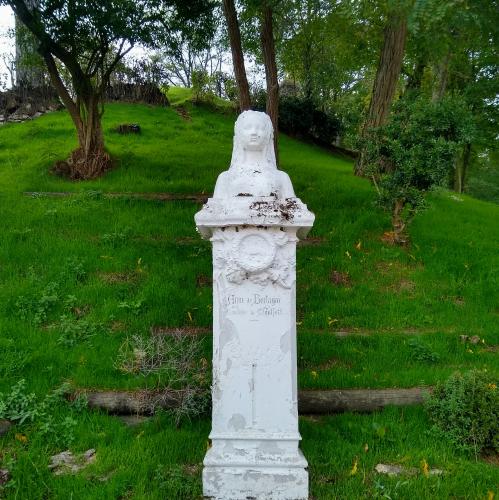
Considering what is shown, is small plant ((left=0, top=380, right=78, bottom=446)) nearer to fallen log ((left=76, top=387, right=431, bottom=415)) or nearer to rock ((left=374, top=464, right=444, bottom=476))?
fallen log ((left=76, top=387, right=431, bottom=415))

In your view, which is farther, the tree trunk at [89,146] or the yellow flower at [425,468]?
the tree trunk at [89,146]

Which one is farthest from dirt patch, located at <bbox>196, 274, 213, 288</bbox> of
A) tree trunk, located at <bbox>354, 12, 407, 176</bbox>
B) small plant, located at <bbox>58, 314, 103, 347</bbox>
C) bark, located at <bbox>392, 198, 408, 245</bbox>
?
tree trunk, located at <bbox>354, 12, 407, 176</bbox>

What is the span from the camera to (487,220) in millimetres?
10914

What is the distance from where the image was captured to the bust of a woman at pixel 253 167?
13.1 feet

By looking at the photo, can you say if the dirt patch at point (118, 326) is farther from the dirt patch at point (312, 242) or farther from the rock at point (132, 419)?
the dirt patch at point (312, 242)

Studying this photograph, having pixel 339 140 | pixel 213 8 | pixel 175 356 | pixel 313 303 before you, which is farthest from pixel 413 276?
pixel 339 140

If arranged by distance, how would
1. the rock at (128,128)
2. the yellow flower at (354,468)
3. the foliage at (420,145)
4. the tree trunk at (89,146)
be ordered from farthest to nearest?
the rock at (128,128) < the tree trunk at (89,146) < the foliage at (420,145) < the yellow flower at (354,468)

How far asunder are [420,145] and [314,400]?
4.71 metres

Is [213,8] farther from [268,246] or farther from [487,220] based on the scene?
[268,246]

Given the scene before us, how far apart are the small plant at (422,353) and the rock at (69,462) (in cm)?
350

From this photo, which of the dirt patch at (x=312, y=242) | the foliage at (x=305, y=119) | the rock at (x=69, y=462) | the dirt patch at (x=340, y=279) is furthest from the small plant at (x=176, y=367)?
the foliage at (x=305, y=119)

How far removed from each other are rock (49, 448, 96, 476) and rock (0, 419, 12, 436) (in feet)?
1.73

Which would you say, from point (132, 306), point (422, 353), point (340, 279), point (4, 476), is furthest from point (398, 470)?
point (340, 279)

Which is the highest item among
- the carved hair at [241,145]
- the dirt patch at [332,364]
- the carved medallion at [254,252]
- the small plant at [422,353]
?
the carved hair at [241,145]
